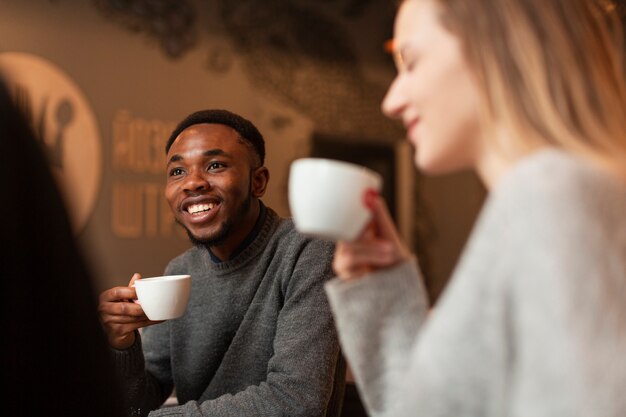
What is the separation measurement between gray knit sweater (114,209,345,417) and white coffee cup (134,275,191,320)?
0.16m

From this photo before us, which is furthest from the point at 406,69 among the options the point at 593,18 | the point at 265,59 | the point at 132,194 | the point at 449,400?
the point at 265,59

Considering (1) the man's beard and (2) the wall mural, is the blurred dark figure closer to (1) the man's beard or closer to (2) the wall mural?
(1) the man's beard

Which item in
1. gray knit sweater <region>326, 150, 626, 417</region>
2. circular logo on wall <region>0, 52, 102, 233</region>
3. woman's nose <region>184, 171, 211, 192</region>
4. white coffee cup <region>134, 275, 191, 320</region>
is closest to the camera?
gray knit sweater <region>326, 150, 626, 417</region>

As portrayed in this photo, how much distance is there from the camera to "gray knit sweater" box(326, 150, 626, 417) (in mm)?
532

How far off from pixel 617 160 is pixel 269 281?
656 mm

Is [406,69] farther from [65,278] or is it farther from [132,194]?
[132,194]

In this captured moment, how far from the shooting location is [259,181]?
1164 millimetres

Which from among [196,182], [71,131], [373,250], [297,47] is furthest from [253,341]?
[297,47]

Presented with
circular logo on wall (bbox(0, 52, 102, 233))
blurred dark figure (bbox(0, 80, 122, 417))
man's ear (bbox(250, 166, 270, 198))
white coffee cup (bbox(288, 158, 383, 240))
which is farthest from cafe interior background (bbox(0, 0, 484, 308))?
white coffee cup (bbox(288, 158, 383, 240))

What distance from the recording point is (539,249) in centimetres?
55

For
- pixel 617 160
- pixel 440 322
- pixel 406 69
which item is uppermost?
pixel 406 69

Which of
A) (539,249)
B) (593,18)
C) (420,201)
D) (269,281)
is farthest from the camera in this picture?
A: (420,201)

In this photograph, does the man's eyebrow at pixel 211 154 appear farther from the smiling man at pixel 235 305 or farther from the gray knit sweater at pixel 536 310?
the gray knit sweater at pixel 536 310

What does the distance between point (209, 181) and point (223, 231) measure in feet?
0.28
